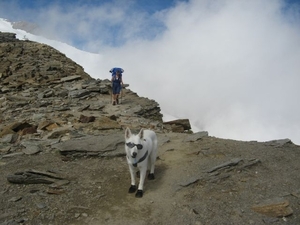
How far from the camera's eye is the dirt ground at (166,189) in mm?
7867

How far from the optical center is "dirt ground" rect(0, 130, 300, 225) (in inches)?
310

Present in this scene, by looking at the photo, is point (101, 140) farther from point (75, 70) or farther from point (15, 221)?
point (75, 70)

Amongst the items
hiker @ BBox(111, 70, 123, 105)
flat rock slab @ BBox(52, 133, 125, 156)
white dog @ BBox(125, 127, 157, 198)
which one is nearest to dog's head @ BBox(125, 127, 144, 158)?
white dog @ BBox(125, 127, 157, 198)

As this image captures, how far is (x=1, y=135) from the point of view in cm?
1421

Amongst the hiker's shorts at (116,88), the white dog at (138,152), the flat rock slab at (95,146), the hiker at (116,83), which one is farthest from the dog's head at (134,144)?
the hiker's shorts at (116,88)

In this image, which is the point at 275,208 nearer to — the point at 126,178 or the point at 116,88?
the point at 126,178

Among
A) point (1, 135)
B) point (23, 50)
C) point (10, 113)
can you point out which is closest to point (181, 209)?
point (1, 135)

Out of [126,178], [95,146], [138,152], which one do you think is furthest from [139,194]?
[95,146]

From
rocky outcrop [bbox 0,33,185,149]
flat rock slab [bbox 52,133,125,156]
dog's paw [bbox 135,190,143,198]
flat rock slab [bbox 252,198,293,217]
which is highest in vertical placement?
rocky outcrop [bbox 0,33,185,149]

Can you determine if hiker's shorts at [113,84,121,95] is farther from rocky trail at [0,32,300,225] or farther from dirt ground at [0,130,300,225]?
dirt ground at [0,130,300,225]

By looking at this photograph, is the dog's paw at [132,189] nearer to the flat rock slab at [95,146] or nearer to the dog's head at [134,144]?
the dog's head at [134,144]

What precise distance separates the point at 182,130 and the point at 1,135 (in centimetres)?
1052

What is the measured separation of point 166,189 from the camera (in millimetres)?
9312

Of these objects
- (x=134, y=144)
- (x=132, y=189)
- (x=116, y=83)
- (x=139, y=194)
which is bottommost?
(x=139, y=194)
